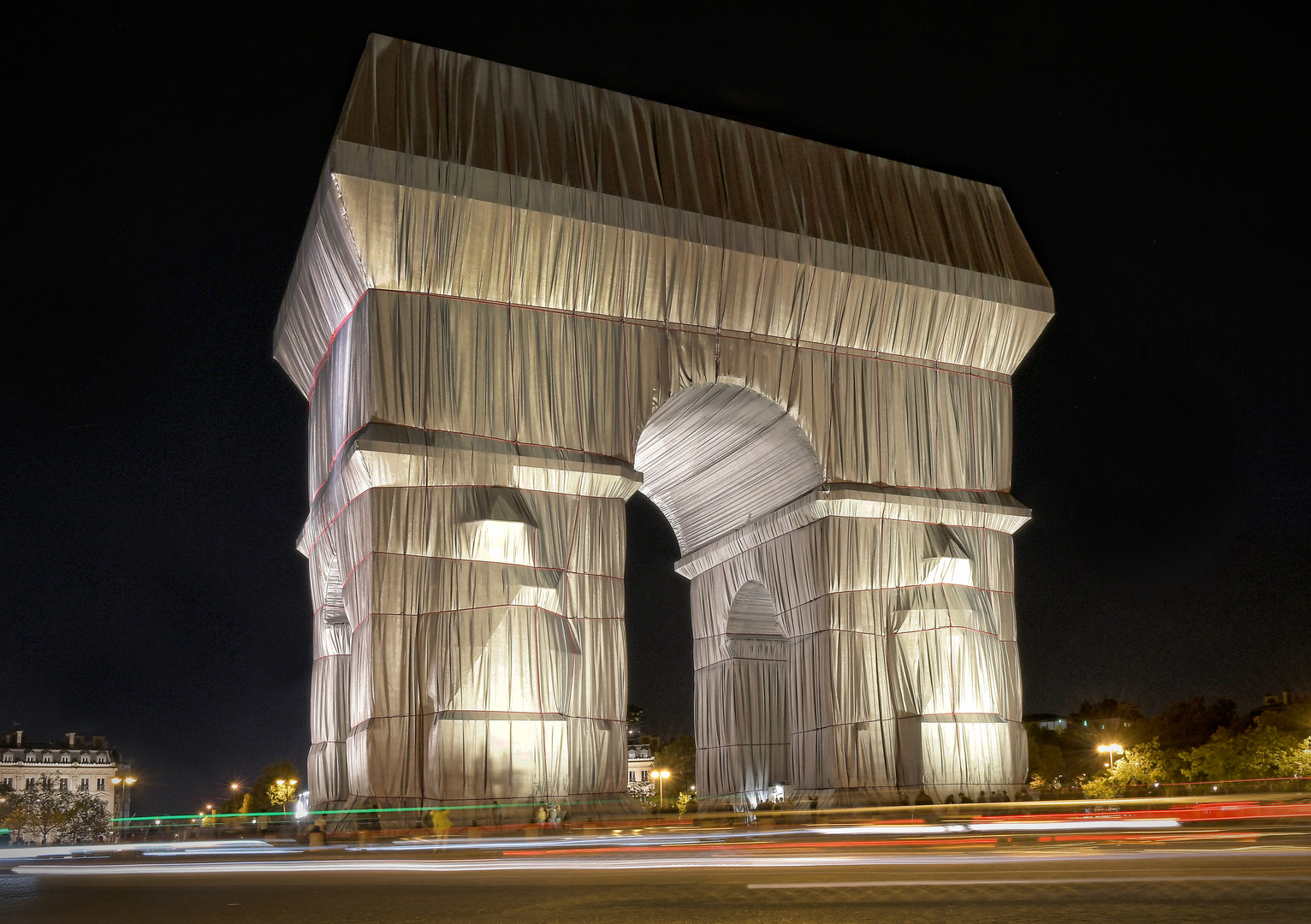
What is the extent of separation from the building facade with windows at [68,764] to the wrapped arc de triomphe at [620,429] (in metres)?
70.8

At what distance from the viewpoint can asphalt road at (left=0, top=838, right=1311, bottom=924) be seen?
6.04 meters

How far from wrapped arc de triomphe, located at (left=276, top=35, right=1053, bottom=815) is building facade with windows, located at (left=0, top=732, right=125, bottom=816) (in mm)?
70759

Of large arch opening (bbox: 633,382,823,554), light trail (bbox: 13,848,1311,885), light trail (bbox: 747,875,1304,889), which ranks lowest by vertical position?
light trail (bbox: 13,848,1311,885)

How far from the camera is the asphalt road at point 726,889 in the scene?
6043 mm

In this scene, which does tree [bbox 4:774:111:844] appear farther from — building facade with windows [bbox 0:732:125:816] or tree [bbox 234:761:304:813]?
building facade with windows [bbox 0:732:125:816]

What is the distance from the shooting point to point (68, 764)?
8712cm

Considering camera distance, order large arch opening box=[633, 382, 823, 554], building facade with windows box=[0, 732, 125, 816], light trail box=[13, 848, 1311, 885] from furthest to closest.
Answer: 1. building facade with windows box=[0, 732, 125, 816]
2. large arch opening box=[633, 382, 823, 554]
3. light trail box=[13, 848, 1311, 885]

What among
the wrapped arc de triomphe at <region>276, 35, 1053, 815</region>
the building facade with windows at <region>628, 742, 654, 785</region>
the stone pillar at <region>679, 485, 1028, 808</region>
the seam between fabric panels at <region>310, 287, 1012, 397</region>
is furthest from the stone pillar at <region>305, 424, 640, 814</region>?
the building facade with windows at <region>628, 742, 654, 785</region>

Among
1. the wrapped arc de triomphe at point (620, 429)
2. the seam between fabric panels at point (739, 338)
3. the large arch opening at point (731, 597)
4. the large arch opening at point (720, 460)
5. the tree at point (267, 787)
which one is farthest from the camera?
the tree at point (267, 787)

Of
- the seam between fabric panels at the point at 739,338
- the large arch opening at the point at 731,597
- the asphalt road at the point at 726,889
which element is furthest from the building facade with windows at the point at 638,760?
the asphalt road at the point at 726,889

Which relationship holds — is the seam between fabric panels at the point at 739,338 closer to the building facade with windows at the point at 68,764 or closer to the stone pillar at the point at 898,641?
the stone pillar at the point at 898,641

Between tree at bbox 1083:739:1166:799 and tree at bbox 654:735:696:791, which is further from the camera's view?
tree at bbox 654:735:696:791

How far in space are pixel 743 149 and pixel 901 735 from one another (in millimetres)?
10837

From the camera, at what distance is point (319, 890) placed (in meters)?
7.75
